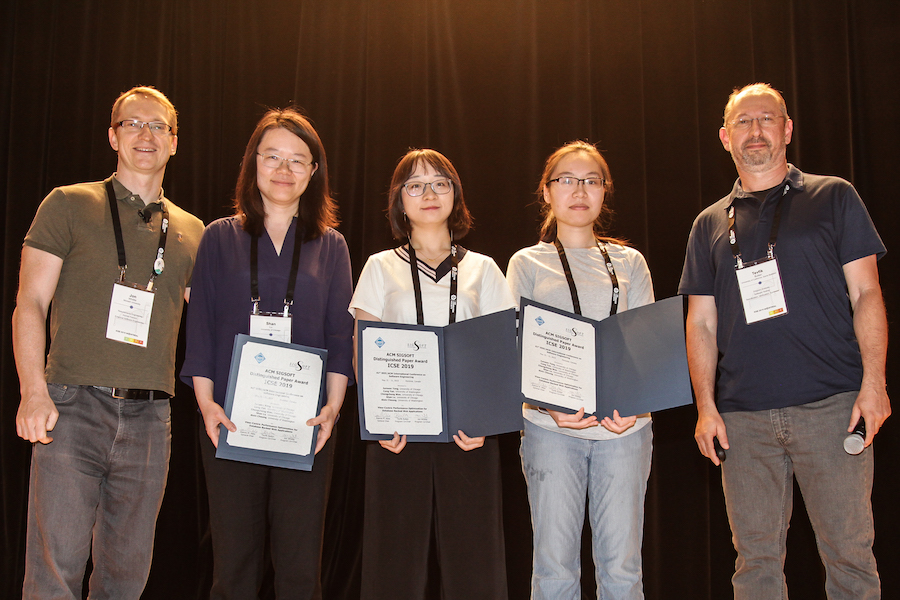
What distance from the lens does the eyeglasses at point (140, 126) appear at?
2582mm

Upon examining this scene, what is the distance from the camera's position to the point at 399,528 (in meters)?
2.13

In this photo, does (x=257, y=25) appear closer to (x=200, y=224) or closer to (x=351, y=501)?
(x=200, y=224)

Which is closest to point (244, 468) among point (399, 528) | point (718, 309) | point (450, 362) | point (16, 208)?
point (399, 528)

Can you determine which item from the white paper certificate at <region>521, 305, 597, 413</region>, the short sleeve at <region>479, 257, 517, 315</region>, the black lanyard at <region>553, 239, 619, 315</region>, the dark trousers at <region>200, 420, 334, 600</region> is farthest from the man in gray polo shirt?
the black lanyard at <region>553, 239, 619, 315</region>

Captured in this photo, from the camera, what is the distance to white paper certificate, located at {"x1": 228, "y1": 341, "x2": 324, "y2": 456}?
81.2 inches

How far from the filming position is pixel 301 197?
2.47 m

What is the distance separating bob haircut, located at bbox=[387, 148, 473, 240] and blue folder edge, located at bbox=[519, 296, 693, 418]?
1.75ft

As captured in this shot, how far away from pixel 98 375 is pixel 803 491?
8.45 ft

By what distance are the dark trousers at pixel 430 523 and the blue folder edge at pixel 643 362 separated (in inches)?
14.4

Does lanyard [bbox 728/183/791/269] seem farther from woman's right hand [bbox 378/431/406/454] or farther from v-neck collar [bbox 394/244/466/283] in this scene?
woman's right hand [bbox 378/431/406/454]

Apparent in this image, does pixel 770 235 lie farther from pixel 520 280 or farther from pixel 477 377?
pixel 477 377

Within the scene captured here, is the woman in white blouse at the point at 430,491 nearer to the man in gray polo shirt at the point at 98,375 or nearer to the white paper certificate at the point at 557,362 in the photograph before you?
the white paper certificate at the point at 557,362

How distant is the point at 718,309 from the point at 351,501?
7.14 ft

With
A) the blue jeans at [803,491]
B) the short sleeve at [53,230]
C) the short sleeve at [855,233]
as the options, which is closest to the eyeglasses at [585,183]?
the short sleeve at [855,233]
